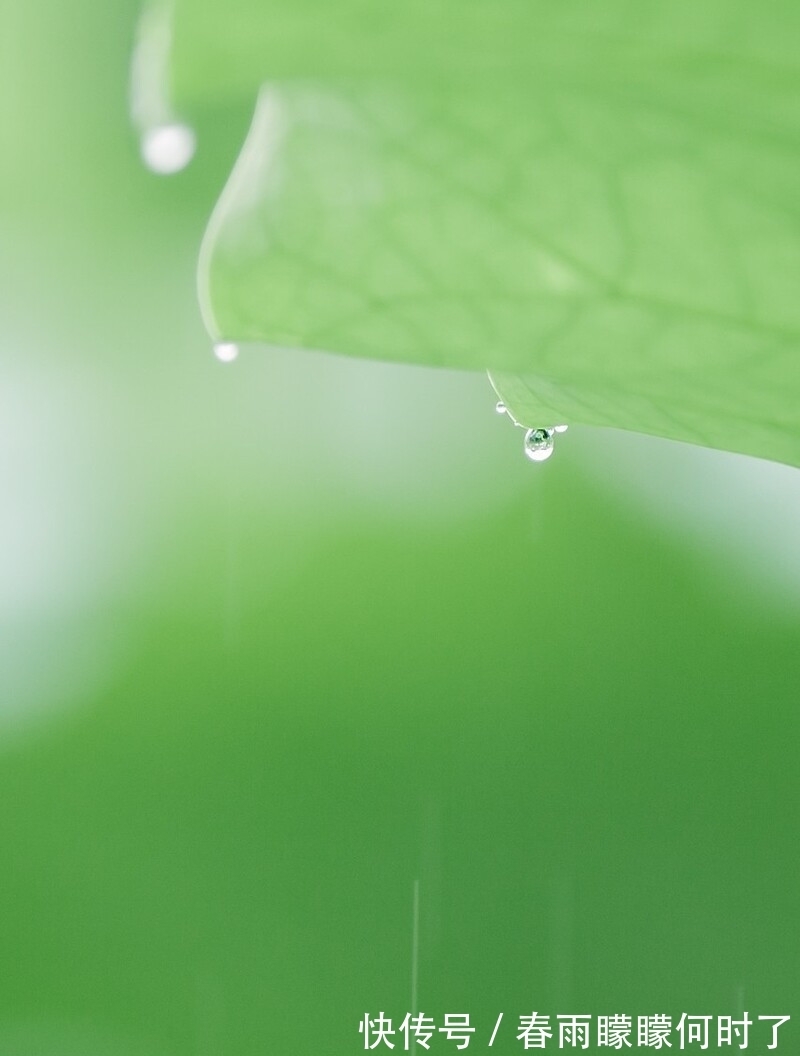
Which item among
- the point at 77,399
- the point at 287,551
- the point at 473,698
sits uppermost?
the point at 77,399

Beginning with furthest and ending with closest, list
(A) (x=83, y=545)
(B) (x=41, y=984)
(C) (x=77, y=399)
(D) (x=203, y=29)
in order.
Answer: (C) (x=77, y=399)
(A) (x=83, y=545)
(B) (x=41, y=984)
(D) (x=203, y=29)

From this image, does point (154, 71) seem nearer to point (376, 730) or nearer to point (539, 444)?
point (539, 444)

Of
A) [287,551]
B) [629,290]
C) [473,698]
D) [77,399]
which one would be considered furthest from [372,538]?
[629,290]

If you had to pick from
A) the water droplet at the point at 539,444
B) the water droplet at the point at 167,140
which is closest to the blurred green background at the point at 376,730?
the water droplet at the point at 539,444

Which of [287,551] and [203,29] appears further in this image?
[287,551]

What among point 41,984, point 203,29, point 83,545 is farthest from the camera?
point 83,545

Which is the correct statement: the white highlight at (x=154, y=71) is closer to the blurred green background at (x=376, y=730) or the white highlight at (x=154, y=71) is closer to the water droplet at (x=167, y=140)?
the water droplet at (x=167, y=140)

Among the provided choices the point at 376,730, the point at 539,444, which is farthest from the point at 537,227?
the point at 376,730

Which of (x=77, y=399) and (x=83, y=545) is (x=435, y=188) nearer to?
(x=83, y=545)
